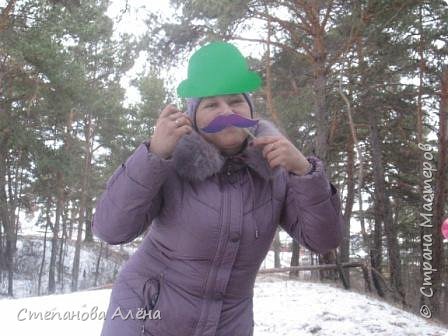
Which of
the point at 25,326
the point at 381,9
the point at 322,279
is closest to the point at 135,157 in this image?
the point at 25,326

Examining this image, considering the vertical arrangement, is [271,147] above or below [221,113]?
below

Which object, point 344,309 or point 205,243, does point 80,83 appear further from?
point 205,243

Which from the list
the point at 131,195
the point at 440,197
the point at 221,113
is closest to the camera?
the point at 131,195

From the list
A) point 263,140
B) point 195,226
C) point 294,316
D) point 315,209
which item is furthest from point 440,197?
point 195,226

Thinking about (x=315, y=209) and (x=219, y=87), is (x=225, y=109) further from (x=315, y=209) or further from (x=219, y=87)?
(x=315, y=209)

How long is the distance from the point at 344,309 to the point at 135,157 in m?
5.35

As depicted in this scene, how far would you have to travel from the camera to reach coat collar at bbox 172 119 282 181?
56.3 inches

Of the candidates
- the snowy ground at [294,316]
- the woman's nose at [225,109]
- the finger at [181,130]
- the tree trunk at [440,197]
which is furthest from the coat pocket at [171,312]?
the tree trunk at [440,197]

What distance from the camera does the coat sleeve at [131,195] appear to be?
136 centimetres

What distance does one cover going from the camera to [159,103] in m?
20.2

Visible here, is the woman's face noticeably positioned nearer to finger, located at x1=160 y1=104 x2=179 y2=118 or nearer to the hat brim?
the hat brim

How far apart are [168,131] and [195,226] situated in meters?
0.32

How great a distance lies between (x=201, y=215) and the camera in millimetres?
1418

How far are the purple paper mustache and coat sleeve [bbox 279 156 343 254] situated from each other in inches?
9.1
